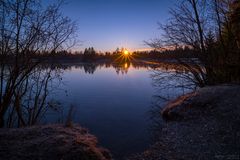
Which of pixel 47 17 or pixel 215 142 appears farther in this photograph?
pixel 47 17

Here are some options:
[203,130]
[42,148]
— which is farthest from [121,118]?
[42,148]

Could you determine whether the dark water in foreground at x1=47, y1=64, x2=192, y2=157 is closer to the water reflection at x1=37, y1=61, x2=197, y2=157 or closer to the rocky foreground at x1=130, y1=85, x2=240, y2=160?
the water reflection at x1=37, y1=61, x2=197, y2=157

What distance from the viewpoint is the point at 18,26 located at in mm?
8305

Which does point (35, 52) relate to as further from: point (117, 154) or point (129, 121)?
point (129, 121)

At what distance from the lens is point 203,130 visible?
712 cm

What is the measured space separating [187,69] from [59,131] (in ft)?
38.0

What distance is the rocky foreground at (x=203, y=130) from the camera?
18.1ft

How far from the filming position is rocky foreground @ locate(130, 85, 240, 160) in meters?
5.53

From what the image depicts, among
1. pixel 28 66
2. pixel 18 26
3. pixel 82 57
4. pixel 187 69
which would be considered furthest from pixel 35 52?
pixel 82 57

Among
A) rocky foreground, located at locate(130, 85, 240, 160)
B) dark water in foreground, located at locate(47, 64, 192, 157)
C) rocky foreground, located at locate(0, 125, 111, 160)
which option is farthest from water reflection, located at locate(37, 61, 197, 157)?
rocky foreground, located at locate(0, 125, 111, 160)

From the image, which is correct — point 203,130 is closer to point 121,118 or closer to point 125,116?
point 121,118

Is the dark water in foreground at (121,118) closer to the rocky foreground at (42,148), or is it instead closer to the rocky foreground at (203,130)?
the rocky foreground at (203,130)

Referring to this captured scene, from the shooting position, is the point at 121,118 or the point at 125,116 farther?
the point at 125,116

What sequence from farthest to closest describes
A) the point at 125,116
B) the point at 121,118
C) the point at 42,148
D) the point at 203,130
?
the point at 125,116 → the point at 121,118 → the point at 203,130 → the point at 42,148
